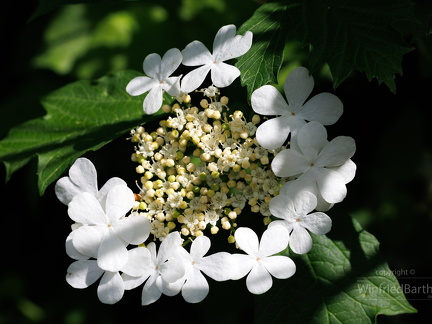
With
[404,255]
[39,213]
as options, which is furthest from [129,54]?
[404,255]

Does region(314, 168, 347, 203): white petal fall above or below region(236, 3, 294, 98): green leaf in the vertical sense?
below

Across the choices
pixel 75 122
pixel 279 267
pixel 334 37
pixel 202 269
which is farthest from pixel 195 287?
pixel 75 122

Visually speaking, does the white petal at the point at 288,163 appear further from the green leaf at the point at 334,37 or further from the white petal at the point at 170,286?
the white petal at the point at 170,286

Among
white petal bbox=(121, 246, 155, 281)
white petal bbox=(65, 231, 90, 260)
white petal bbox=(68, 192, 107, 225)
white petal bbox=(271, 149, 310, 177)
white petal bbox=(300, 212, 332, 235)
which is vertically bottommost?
white petal bbox=(65, 231, 90, 260)

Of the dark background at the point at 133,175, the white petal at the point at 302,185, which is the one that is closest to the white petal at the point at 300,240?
the white petal at the point at 302,185

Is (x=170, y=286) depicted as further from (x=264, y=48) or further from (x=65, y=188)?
(x=264, y=48)

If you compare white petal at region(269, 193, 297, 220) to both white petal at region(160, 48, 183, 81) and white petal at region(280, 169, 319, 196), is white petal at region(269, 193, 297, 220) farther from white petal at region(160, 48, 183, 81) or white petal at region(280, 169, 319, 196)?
white petal at region(160, 48, 183, 81)

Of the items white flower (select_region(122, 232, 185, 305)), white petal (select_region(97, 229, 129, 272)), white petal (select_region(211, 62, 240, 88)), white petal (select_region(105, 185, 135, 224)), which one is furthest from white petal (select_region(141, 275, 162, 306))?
white petal (select_region(211, 62, 240, 88))
